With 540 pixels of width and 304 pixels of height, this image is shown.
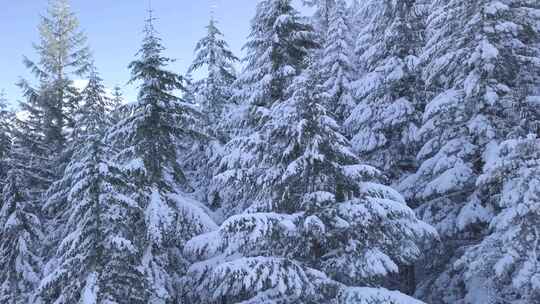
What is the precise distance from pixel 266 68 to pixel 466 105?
6.86 m

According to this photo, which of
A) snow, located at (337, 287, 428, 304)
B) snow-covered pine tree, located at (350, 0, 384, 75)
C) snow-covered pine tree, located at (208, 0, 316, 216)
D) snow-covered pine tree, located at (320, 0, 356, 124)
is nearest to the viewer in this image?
snow, located at (337, 287, 428, 304)

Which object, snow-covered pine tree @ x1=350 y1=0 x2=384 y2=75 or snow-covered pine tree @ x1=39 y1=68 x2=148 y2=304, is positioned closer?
snow-covered pine tree @ x1=39 y1=68 x2=148 y2=304

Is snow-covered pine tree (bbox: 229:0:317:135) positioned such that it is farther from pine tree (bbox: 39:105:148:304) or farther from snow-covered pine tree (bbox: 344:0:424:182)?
pine tree (bbox: 39:105:148:304)

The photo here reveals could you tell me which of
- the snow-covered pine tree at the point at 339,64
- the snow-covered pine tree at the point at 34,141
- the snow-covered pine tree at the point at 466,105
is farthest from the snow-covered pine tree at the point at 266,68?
the snow-covered pine tree at the point at 34,141

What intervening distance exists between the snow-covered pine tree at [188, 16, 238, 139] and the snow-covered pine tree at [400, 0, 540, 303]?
11.4 metres

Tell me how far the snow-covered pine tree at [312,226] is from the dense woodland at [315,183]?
5 cm

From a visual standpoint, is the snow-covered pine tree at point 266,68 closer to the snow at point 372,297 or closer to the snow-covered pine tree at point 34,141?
the snow at point 372,297

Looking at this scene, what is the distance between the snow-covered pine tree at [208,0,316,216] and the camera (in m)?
14.7

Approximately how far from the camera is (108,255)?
12.1 m

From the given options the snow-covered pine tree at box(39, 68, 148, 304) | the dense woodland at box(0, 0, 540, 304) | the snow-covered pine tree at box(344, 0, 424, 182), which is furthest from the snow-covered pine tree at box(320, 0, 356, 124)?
the snow-covered pine tree at box(39, 68, 148, 304)

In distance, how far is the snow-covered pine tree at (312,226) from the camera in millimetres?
9500

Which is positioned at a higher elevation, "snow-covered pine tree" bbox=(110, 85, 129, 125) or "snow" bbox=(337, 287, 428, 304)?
"snow-covered pine tree" bbox=(110, 85, 129, 125)

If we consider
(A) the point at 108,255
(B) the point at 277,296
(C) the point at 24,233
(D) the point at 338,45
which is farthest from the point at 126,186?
(D) the point at 338,45

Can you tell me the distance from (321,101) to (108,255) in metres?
7.28
